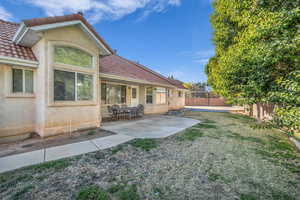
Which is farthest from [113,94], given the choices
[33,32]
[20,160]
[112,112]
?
[20,160]

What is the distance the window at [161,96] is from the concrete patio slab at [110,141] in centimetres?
822

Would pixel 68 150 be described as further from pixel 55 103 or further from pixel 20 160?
pixel 55 103

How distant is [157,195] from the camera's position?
7.32 feet

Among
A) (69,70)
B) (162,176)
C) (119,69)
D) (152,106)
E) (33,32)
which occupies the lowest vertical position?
(162,176)

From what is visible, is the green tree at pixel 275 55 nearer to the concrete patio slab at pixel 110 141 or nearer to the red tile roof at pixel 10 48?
the concrete patio slab at pixel 110 141

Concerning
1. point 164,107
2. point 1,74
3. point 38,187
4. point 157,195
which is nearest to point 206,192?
point 157,195

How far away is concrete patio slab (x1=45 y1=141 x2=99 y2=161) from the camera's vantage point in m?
3.60

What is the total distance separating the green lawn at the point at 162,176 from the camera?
2260 millimetres

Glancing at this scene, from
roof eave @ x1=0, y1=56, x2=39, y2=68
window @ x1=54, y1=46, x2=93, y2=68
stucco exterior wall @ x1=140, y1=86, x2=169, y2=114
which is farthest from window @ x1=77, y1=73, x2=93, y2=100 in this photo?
stucco exterior wall @ x1=140, y1=86, x2=169, y2=114

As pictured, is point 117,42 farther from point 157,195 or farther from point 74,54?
point 157,195

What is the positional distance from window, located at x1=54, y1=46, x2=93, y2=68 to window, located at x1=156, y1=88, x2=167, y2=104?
7.93 m

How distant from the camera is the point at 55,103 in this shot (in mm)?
5145

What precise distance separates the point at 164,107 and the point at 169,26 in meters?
9.23

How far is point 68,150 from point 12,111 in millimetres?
3205
